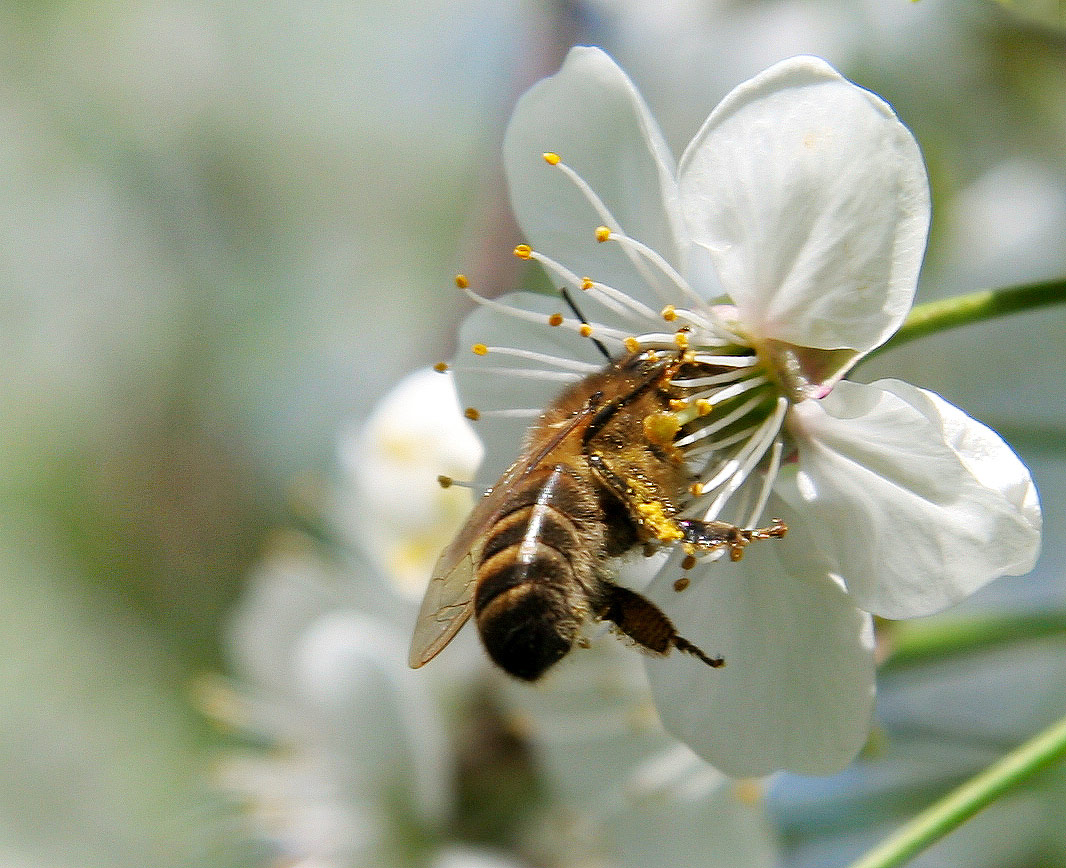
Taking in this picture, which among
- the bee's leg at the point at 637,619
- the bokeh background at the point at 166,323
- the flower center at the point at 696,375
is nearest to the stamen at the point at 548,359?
the flower center at the point at 696,375

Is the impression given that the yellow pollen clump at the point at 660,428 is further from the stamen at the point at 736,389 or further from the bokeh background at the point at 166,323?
the bokeh background at the point at 166,323

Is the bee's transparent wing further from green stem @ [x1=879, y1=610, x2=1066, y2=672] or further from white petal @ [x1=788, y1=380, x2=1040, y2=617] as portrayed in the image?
green stem @ [x1=879, y1=610, x2=1066, y2=672]

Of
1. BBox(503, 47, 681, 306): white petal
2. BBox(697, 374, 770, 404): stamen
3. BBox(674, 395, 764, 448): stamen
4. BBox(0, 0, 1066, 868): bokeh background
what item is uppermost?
BBox(503, 47, 681, 306): white petal

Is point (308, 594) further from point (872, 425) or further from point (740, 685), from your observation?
point (872, 425)

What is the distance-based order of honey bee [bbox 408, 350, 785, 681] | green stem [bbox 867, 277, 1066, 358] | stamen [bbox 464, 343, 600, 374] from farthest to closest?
stamen [bbox 464, 343, 600, 374], green stem [bbox 867, 277, 1066, 358], honey bee [bbox 408, 350, 785, 681]

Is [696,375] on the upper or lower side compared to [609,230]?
lower

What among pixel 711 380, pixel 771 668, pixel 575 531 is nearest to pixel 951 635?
pixel 771 668

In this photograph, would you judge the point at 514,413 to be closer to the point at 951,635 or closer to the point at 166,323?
the point at 951,635

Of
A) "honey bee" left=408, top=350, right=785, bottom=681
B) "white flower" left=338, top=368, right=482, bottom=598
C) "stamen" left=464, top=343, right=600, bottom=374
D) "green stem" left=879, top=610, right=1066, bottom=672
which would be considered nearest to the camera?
"honey bee" left=408, top=350, right=785, bottom=681

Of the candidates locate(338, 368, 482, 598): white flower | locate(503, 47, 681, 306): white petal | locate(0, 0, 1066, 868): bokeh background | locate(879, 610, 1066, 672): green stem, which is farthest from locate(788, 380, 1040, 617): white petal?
locate(0, 0, 1066, 868): bokeh background
